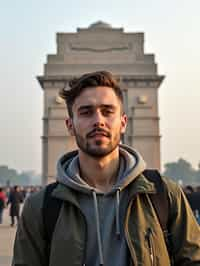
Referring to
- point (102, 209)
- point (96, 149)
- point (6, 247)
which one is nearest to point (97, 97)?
point (96, 149)

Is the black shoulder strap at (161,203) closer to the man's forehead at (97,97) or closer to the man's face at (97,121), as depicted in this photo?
the man's face at (97,121)

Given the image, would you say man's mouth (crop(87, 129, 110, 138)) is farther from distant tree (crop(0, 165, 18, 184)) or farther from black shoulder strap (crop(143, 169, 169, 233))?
distant tree (crop(0, 165, 18, 184))

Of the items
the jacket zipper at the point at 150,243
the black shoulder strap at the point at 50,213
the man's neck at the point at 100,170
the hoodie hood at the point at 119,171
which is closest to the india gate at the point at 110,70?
the hoodie hood at the point at 119,171

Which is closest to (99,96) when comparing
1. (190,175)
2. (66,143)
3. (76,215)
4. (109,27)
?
(76,215)

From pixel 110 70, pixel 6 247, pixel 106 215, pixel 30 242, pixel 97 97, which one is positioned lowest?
pixel 6 247

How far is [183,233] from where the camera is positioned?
2.04 m

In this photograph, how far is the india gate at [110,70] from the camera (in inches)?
1165

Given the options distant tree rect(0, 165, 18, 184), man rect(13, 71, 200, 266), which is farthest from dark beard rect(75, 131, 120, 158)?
distant tree rect(0, 165, 18, 184)

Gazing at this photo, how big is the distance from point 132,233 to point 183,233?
0.76 ft

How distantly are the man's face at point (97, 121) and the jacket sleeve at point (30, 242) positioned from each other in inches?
13.4

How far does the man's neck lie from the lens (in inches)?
85.3

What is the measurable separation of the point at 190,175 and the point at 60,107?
321ft

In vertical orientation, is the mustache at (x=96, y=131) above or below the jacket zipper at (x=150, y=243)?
above

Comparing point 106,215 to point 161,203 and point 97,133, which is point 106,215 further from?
point 97,133
